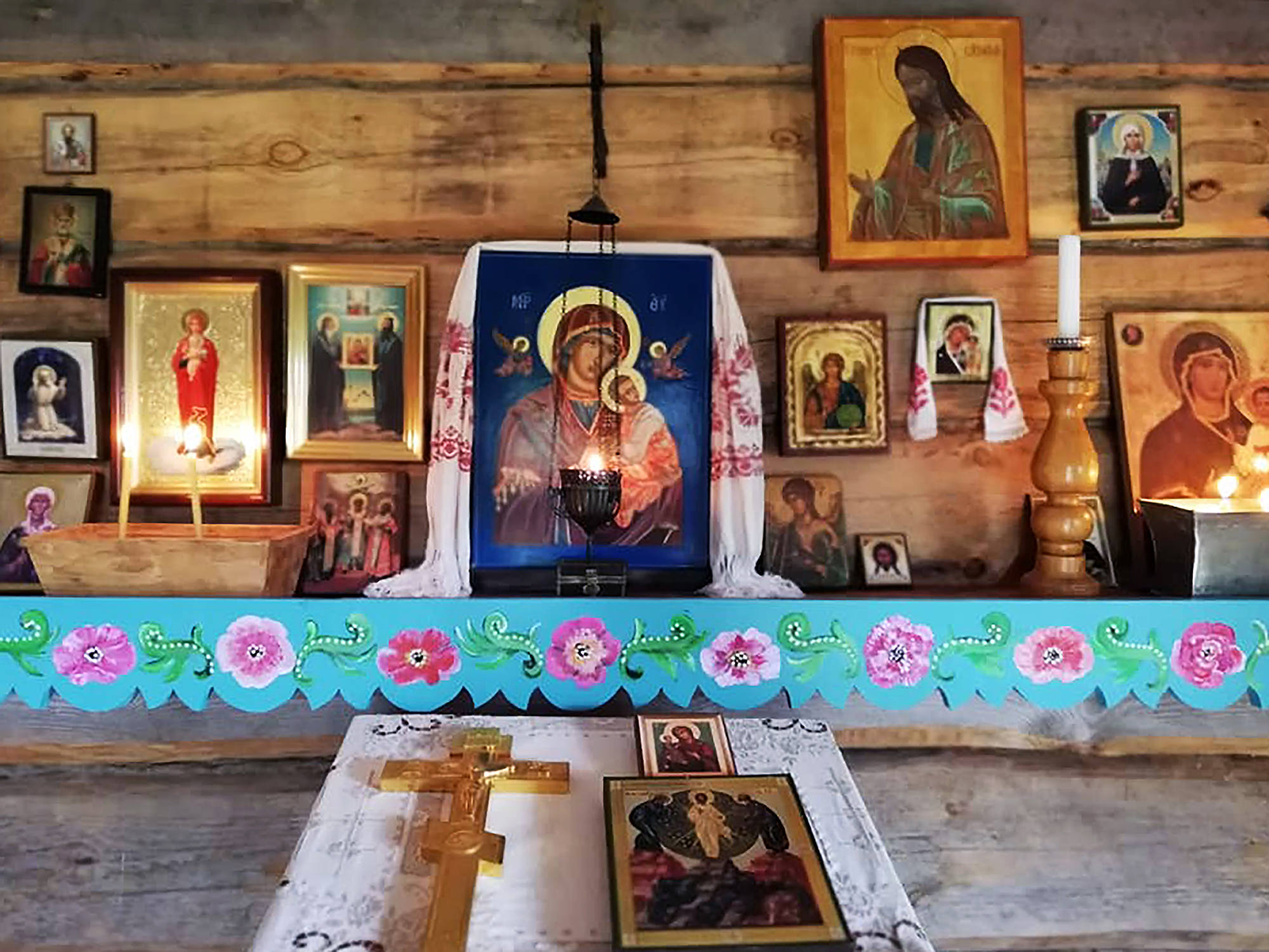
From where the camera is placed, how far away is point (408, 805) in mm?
1005

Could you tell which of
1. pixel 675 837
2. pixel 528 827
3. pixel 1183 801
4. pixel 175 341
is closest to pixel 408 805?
pixel 528 827

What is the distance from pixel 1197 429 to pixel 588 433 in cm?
94

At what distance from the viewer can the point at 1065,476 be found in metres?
1.35

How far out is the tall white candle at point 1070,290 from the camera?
52.6 inches

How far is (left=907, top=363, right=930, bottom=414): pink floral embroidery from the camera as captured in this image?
1.47 meters

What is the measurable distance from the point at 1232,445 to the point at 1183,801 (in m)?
0.56

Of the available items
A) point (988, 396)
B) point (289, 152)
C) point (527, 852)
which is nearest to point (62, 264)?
point (289, 152)

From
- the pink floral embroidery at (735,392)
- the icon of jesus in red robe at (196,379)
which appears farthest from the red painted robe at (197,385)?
the pink floral embroidery at (735,392)

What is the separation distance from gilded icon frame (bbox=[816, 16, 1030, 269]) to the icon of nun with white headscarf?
153mm

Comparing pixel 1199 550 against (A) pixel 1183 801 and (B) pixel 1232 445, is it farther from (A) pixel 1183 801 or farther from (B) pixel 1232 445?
(A) pixel 1183 801

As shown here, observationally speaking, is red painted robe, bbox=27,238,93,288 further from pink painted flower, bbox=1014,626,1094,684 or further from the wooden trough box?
pink painted flower, bbox=1014,626,1094,684

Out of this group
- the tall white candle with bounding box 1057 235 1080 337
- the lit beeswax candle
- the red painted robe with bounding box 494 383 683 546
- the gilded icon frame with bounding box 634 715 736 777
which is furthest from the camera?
the red painted robe with bounding box 494 383 683 546

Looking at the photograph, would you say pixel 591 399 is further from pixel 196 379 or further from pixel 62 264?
pixel 62 264

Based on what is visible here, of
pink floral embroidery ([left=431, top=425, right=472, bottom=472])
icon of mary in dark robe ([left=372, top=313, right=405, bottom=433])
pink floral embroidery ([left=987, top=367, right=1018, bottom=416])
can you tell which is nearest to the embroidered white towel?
pink floral embroidery ([left=987, top=367, right=1018, bottom=416])
